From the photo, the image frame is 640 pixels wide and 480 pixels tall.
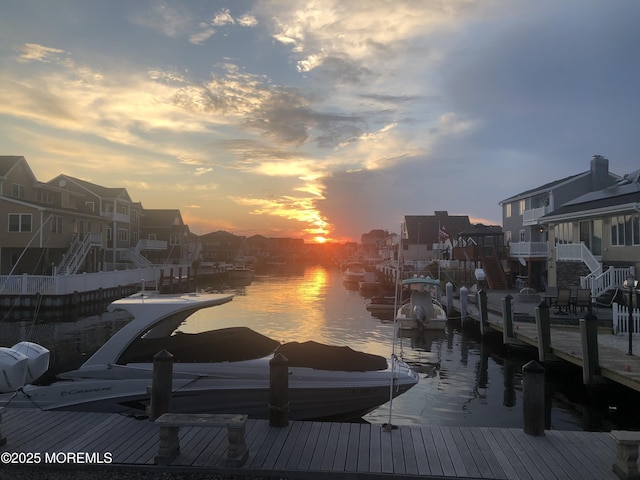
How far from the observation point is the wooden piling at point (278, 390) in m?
7.79

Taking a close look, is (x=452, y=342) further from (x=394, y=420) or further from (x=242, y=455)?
(x=242, y=455)

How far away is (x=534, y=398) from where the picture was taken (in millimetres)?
7508

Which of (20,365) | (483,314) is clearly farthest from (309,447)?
(483,314)

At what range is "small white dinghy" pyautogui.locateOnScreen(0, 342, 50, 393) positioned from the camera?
7547 mm

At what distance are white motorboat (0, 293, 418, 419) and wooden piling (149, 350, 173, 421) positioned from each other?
1708 mm

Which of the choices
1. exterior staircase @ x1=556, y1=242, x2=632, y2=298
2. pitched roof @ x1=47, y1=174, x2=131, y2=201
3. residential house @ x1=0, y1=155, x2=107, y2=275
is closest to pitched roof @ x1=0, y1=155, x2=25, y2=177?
residential house @ x1=0, y1=155, x2=107, y2=275

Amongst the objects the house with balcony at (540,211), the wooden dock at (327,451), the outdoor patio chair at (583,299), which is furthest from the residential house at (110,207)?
the wooden dock at (327,451)

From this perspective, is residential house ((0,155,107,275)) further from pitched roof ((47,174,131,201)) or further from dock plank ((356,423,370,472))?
dock plank ((356,423,370,472))

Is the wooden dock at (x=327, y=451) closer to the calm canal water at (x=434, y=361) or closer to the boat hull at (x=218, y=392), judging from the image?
the boat hull at (x=218, y=392)

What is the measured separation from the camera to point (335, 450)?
22.9 ft

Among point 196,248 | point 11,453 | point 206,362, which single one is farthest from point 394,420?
point 196,248

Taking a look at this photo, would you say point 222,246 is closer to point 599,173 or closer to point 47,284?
point 47,284

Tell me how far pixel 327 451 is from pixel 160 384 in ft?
10.8

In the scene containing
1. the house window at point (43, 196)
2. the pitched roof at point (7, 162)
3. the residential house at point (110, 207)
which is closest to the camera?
the pitched roof at point (7, 162)
